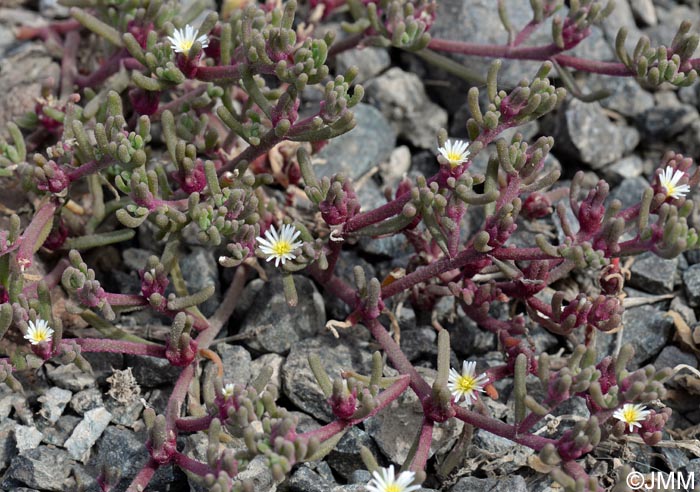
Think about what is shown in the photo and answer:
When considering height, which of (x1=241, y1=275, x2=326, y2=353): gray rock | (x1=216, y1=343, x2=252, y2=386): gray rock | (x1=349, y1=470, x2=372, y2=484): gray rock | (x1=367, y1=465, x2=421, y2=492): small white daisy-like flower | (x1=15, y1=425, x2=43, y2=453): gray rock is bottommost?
(x1=349, y1=470, x2=372, y2=484): gray rock

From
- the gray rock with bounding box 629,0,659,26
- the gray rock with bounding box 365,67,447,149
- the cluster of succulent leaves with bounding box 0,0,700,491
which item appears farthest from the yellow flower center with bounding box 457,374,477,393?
the gray rock with bounding box 629,0,659,26

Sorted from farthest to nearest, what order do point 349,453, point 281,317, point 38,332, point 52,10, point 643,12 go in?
point 643,12 < point 52,10 < point 281,317 < point 349,453 < point 38,332

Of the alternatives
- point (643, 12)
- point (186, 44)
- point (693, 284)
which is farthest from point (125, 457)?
point (643, 12)

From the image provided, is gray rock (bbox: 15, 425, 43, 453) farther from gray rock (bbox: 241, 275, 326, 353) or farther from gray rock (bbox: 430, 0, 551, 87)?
gray rock (bbox: 430, 0, 551, 87)

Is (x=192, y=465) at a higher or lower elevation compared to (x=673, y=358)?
higher

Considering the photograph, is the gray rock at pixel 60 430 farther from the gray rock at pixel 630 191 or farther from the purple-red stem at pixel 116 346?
the gray rock at pixel 630 191

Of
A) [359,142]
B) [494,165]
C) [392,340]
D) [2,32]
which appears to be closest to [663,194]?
[494,165]

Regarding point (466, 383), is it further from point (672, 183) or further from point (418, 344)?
point (672, 183)
